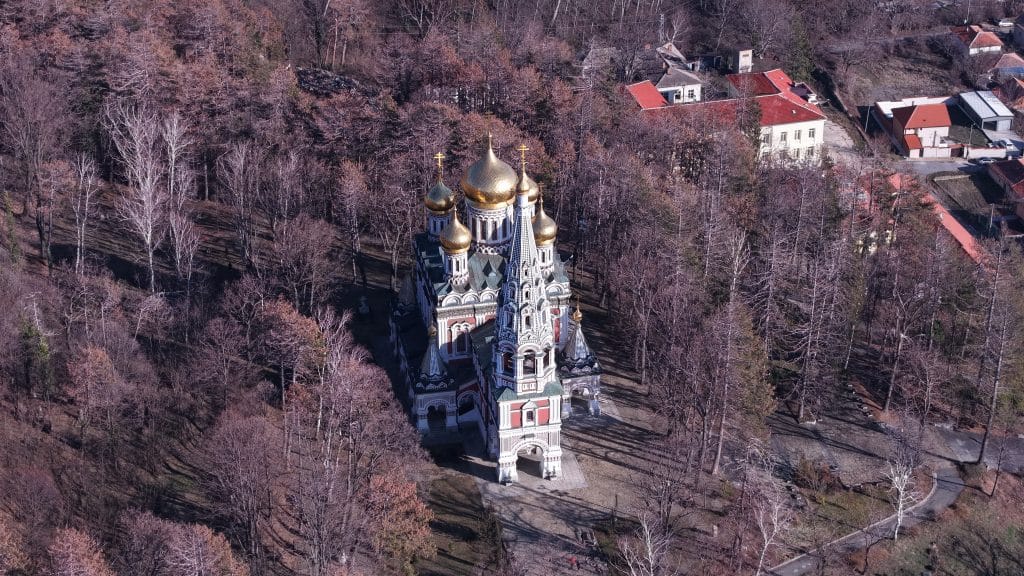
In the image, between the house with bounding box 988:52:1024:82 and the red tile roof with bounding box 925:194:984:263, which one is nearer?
the red tile roof with bounding box 925:194:984:263

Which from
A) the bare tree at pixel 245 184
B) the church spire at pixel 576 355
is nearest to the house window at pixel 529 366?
the church spire at pixel 576 355

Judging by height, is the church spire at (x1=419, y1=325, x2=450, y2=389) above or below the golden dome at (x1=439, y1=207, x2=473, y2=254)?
below

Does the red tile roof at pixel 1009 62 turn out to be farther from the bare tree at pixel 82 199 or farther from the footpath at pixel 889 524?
the bare tree at pixel 82 199

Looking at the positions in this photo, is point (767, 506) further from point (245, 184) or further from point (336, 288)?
point (245, 184)

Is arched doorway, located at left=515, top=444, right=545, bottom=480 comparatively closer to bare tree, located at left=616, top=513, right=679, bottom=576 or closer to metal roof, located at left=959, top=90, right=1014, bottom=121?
bare tree, located at left=616, top=513, right=679, bottom=576

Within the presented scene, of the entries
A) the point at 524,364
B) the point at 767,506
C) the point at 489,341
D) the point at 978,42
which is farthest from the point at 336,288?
the point at 978,42

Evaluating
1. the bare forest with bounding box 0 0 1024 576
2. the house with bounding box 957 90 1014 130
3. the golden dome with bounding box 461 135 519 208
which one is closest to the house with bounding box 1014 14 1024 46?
the house with bounding box 957 90 1014 130
